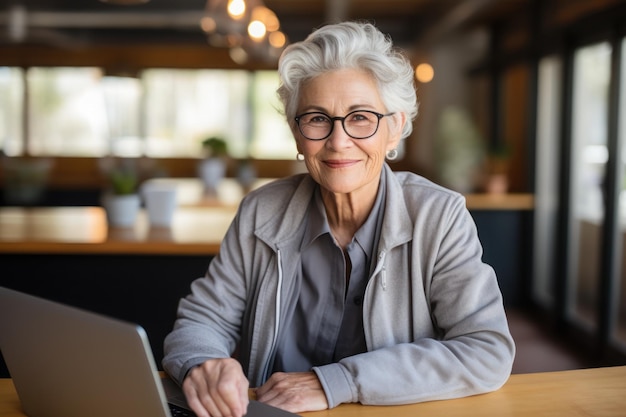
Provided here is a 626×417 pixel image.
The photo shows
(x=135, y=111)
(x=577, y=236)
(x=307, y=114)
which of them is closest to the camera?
(x=307, y=114)

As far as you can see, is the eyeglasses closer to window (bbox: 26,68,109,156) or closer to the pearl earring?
the pearl earring

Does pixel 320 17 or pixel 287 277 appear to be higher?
pixel 320 17

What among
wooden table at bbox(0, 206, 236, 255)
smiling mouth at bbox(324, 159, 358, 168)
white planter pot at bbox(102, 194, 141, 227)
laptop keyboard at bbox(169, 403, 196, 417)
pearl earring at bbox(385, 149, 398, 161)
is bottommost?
laptop keyboard at bbox(169, 403, 196, 417)

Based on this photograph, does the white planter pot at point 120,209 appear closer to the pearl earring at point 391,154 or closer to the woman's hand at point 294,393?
the pearl earring at point 391,154

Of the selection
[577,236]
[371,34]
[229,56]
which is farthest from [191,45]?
[371,34]

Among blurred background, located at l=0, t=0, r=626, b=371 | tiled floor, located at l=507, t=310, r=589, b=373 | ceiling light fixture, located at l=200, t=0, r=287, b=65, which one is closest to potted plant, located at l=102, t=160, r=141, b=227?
blurred background, located at l=0, t=0, r=626, b=371

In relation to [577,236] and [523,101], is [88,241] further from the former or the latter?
[523,101]

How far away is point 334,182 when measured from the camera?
6.10 ft

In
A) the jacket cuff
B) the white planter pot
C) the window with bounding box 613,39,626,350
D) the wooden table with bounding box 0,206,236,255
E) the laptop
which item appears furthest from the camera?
the window with bounding box 613,39,626,350

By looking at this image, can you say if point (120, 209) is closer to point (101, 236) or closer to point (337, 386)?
point (101, 236)

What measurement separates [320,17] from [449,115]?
3748mm

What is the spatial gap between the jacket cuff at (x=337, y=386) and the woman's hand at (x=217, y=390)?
177 millimetres

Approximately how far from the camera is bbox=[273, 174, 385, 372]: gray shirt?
1915 mm

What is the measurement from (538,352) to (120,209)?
11.3 ft
